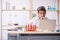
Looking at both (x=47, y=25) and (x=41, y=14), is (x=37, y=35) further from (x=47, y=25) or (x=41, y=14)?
(x=41, y=14)

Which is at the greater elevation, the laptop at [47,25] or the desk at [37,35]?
the laptop at [47,25]

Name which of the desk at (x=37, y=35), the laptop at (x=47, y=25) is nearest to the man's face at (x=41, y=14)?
the laptop at (x=47, y=25)

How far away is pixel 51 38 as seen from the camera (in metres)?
2.21

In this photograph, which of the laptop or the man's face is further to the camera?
the man's face

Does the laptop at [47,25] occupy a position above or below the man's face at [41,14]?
below

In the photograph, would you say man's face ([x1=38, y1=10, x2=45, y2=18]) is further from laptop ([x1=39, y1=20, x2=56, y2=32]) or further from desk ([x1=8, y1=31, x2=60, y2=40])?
desk ([x1=8, y1=31, x2=60, y2=40])

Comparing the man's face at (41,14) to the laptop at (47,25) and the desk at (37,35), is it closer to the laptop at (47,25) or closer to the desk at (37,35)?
the laptop at (47,25)

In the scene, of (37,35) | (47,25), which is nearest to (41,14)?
(47,25)

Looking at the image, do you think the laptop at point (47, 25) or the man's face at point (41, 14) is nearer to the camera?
the laptop at point (47, 25)

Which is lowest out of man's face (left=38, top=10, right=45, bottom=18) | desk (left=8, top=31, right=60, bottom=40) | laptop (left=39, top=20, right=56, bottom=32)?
desk (left=8, top=31, right=60, bottom=40)

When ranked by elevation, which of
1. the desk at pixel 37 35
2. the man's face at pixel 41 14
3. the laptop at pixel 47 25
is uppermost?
the man's face at pixel 41 14

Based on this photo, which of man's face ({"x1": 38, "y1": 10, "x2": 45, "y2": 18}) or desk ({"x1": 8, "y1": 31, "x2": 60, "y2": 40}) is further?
man's face ({"x1": 38, "y1": 10, "x2": 45, "y2": 18})

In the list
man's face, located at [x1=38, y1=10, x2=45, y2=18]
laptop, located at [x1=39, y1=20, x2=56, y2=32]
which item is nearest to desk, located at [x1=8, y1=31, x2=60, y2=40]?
laptop, located at [x1=39, y1=20, x2=56, y2=32]

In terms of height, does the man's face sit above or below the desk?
above
